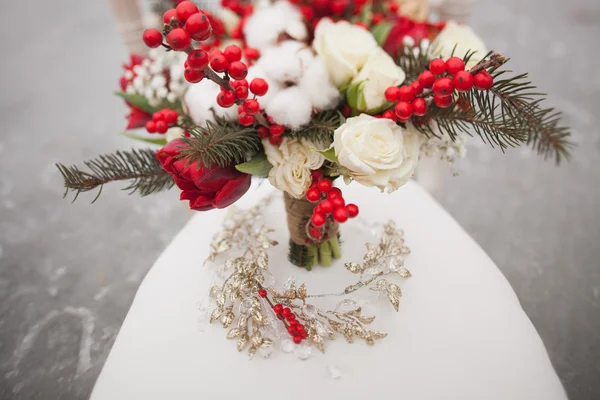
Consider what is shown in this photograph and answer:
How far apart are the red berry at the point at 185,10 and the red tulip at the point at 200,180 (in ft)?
0.47

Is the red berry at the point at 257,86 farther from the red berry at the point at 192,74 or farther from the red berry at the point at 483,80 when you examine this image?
the red berry at the point at 483,80

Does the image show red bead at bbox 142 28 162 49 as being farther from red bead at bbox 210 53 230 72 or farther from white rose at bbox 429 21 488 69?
white rose at bbox 429 21 488 69

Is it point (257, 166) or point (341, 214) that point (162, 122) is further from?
point (341, 214)

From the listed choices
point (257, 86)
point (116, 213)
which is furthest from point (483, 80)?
point (116, 213)

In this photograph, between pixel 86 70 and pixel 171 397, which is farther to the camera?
pixel 86 70

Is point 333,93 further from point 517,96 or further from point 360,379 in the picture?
point 360,379

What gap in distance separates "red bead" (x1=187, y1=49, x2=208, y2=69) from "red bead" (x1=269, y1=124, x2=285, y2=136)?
135 mm

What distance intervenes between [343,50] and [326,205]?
20cm

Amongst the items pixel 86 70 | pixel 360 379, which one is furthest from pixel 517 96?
pixel 86 70

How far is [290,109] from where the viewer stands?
490 mm

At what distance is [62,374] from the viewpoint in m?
0.77

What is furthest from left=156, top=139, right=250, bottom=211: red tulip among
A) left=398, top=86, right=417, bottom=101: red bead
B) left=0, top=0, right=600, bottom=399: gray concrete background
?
left=0, top=0, right=600, bottom=399: gray concrete background

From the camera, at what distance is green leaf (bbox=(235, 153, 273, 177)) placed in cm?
49

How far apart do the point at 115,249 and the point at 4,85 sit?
40.9 inches
